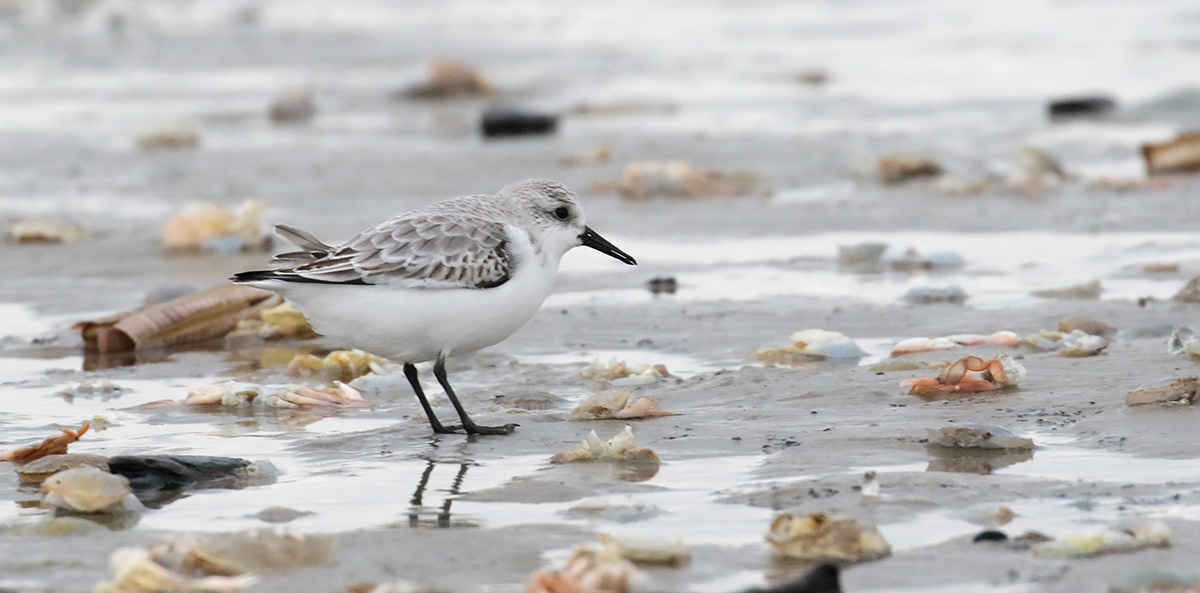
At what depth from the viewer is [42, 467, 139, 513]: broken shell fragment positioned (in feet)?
15.8

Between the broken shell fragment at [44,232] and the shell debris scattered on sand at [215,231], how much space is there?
747 mm

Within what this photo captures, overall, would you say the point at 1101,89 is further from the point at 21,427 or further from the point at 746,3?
the point at 21,427

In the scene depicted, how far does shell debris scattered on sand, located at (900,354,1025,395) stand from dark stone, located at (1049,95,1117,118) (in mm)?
9610

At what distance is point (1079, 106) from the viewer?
15203 millimetres

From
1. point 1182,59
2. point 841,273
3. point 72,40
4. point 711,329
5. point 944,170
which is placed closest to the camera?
point 711,329

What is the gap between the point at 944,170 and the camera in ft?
40.9

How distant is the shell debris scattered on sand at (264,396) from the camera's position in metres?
6.49

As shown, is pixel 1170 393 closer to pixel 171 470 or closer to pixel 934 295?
pixel 934 295

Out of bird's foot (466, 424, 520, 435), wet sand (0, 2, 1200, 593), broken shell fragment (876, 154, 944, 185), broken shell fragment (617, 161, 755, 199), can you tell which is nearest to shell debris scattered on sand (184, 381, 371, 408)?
wet sand (0, 2, 1200, 593)

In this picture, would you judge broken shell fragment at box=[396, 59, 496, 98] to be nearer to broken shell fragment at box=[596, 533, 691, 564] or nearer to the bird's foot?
the bird's foot

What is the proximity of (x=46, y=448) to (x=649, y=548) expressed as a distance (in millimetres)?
2489

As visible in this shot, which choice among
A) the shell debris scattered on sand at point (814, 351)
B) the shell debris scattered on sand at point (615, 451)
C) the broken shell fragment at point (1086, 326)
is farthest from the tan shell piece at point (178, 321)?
the broken shell fragment at point (1086, 326)

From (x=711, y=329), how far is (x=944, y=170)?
16.9 ft

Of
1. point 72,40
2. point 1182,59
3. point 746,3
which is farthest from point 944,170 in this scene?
point 72,40
